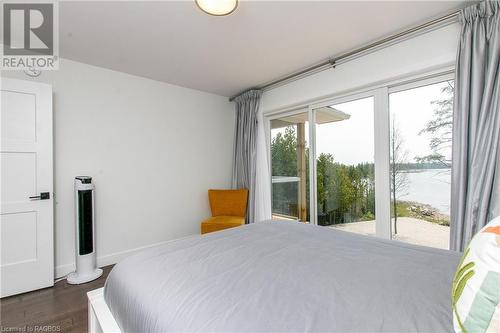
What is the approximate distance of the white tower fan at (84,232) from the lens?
2.46 meters

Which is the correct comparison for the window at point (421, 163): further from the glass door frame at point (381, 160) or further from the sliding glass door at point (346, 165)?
the sliding glass door at point (346, 165)

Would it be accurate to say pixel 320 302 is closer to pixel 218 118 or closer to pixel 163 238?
pixel 163 238

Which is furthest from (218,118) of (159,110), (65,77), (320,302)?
(320,302)

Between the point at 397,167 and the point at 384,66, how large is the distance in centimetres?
104

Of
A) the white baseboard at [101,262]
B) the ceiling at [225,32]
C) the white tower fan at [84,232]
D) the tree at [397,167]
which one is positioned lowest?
the white baseboard at [101,262]

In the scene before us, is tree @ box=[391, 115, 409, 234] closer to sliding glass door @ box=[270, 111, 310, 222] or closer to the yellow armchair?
sliding glass door @ box=[270, 111, 310, 222]

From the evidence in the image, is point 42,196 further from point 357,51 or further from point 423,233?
point 423,233

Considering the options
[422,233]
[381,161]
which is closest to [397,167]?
[381,161]

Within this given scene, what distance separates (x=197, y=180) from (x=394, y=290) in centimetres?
315

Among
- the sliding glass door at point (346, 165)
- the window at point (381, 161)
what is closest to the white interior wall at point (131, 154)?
the window at point (381, 161)

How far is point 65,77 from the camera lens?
8.55ft

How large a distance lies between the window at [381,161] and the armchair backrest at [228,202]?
0.81 meters

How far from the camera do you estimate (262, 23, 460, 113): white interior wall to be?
197 cm

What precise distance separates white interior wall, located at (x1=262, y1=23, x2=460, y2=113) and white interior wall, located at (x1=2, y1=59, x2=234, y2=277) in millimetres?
1620
